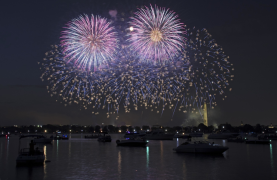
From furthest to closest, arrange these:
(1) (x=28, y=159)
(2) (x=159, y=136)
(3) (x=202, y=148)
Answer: (2) (x=159, y=136), (3) (x=202, y=148), (1) (x=28, y=159)

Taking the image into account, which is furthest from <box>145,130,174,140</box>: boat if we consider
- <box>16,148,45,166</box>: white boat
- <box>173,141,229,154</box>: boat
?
<box>16,148,45,166</box>: white boat

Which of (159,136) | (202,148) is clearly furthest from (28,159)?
(159,136)

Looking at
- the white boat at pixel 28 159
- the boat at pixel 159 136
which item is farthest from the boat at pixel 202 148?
the boat at pixel 159 136

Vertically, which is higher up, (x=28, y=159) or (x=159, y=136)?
(x=28, y=159)

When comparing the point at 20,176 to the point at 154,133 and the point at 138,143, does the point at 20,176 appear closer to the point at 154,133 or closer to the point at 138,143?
the point at 138,143

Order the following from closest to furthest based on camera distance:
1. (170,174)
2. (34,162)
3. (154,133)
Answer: (170,174), (34,162), (154,133)

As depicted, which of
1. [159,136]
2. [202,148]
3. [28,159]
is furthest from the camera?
[159,136]

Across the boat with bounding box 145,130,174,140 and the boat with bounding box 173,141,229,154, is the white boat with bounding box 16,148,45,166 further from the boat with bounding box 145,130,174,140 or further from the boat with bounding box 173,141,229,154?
the boat with bounding box 145,130,174,140

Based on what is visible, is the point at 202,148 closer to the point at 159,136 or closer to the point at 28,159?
the point at 28,159

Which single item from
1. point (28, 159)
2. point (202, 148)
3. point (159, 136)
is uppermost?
point (28, 159)

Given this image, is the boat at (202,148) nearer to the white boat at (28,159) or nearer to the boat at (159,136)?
the white boat at (28,159)

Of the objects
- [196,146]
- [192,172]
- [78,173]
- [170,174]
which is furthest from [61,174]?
[196,146]
